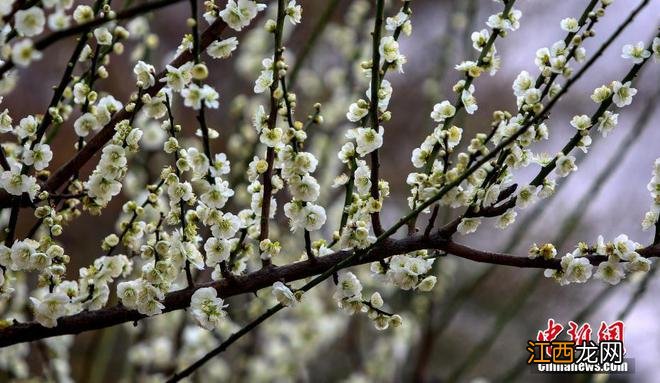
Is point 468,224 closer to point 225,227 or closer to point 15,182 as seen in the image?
point 225,227

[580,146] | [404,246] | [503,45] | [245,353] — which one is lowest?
[404,246]

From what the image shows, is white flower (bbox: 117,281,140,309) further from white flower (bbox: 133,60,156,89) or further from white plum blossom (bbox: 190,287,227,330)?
white flower (bbox: 133,60,156,89)

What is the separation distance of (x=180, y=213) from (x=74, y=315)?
23 centimetres

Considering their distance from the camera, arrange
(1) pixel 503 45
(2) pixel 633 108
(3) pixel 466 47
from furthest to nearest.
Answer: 1. (2) pixel 633 108
2. (1) pixel 503 45
3. (3) pixel 466 47

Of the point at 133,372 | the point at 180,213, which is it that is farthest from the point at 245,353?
the point at 180,213

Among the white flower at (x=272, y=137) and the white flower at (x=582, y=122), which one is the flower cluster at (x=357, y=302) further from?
the white flower at (x=582, y=122)

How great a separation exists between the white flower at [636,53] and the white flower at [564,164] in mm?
164

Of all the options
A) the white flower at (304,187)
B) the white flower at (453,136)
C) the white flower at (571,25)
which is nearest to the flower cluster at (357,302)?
the white flower at (304,187)

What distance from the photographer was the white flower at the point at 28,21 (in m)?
0.82

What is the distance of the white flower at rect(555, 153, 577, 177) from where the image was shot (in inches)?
39.4

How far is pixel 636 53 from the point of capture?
1.00m

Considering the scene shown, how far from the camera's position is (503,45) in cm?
444

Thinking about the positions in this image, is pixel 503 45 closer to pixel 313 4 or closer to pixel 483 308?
pixel 313 4

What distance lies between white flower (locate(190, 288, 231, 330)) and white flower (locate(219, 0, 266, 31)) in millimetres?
372
